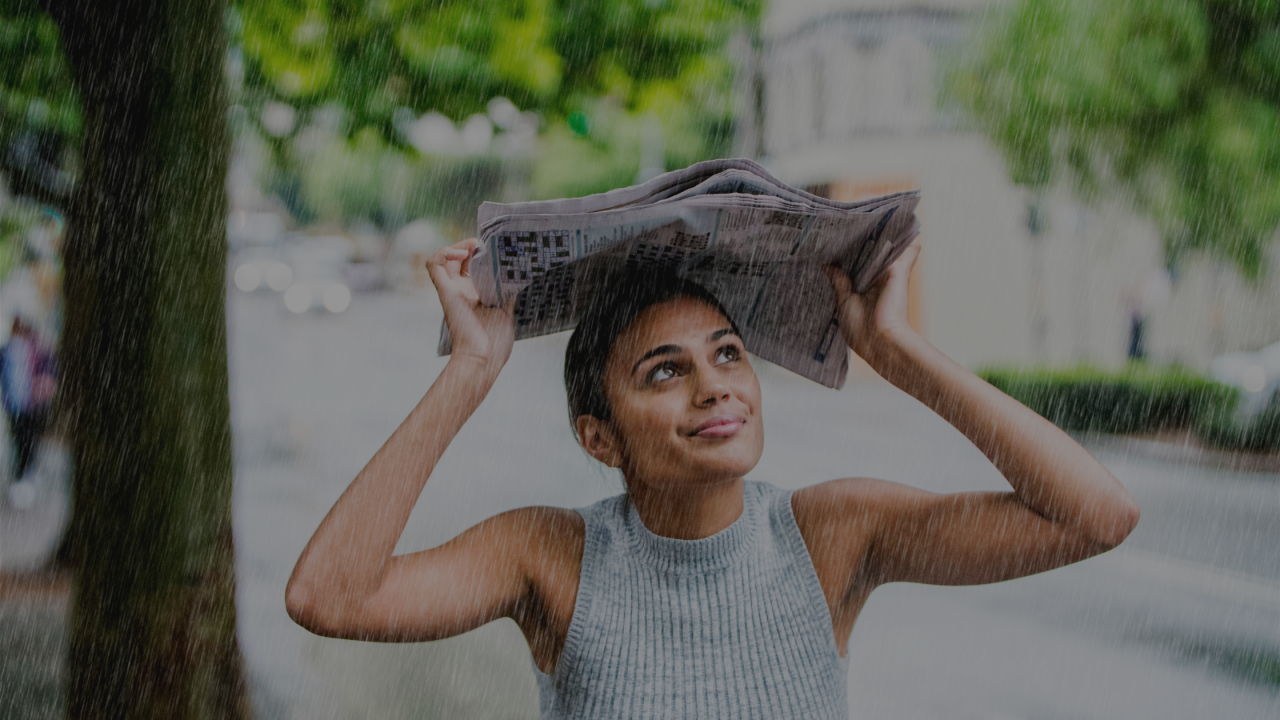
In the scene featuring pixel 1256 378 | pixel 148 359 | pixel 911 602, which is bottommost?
pixel 911 602

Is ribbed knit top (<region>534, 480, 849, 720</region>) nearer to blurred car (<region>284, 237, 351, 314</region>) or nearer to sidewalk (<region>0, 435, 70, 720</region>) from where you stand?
sidewalk (<region>0, 435, 70, 720</region>)

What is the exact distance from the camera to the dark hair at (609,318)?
6.27 ft

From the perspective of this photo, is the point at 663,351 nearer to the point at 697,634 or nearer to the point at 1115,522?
the point at 697,634

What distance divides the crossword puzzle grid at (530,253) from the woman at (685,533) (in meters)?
0.09

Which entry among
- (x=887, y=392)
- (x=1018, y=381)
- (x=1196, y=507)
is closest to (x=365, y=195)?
(x=887, y=392)

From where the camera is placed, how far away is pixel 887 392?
1944 centimetres

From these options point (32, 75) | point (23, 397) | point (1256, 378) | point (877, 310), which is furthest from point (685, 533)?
point (1256, 378)

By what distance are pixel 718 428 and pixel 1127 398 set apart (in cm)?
1338

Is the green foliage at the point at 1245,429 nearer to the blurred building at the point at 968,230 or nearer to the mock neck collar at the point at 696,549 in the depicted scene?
the blurred building at the point at 968,230

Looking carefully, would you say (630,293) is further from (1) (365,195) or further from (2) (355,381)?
(1) (365,195)

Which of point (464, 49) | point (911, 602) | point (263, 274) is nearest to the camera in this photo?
point (464, 49)

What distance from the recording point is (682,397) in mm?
1831

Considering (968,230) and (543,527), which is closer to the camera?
(543,527)

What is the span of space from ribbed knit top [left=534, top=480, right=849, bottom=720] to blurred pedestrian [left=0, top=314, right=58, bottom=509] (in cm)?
→ 890
